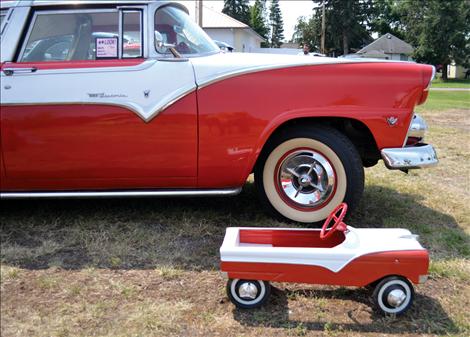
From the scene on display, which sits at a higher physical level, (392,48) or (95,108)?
(392,48)

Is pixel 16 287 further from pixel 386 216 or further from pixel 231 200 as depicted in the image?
pixel 386 216

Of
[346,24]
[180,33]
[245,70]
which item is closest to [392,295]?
[245,70]

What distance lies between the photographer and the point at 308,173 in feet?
12.3

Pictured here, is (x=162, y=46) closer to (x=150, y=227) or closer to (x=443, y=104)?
(x=150, y=227)

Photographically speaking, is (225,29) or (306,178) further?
(225,29)

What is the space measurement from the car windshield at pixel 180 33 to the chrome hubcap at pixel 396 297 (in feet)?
7.68

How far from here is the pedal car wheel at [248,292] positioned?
262 centimetres

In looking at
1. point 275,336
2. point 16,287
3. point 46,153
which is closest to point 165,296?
point 275,336

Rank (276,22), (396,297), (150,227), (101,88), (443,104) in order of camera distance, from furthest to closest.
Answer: (276,22) < (443,104) < (150,227) < (101,88) < (396,297)

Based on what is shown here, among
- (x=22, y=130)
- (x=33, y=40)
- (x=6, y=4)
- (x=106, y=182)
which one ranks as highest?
(x=6, y=4)

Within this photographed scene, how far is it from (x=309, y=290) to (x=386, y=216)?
63.2 inches

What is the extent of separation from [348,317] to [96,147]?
2.11m

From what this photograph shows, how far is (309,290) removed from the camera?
111 inches

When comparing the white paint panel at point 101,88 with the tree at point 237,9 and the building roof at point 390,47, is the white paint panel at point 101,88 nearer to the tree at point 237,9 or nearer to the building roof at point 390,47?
the building roof at point 390,47
